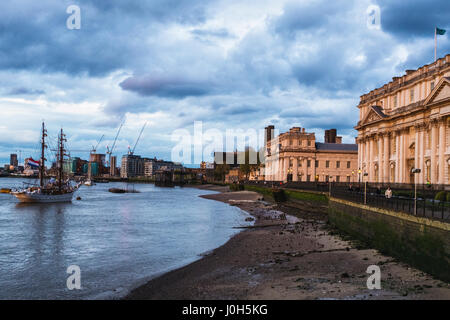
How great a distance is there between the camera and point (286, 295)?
626 inches

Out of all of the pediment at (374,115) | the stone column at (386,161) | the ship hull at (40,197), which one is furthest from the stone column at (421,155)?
the ship hull at (40,197)

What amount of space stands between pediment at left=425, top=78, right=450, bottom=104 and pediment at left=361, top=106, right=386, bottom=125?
57.9ft

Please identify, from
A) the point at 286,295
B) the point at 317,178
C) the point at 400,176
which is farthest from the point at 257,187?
the point at 286,295

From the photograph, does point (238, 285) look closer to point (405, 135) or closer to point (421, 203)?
point (421, 203)

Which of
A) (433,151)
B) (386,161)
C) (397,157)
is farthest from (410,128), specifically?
(433,151)

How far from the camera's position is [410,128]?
66.9 m

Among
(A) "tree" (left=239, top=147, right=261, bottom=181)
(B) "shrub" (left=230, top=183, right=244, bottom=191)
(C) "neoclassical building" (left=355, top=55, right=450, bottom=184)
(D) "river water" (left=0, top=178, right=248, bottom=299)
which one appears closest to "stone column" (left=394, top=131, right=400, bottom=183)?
(C) "neoclassical building" (left=355, top=55, right=450, bottom=184)

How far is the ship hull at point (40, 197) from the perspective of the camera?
78438 mm

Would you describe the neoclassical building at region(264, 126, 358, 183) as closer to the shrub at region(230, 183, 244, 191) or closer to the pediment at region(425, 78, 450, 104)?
the shrub at region(230, 183, 244, 191)

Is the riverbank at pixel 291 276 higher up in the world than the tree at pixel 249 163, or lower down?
lower down

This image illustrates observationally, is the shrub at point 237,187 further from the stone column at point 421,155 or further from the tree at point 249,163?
the stone column at point 421,155

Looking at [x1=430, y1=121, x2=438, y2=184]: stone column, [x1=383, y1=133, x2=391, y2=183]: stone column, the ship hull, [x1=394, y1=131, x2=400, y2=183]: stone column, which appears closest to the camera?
[x1=430, y1=121, x2=438, y2=184]: stone column

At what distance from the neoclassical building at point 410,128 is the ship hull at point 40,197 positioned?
225ft

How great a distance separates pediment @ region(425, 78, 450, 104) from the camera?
52.1m
